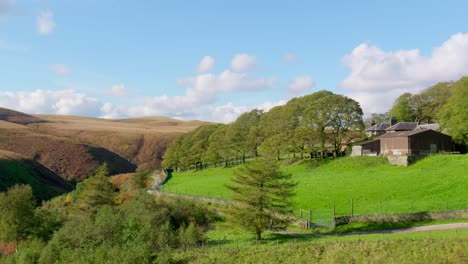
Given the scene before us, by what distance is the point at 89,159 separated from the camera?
150 meters

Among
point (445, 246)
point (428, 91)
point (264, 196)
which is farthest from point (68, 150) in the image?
point (445, 246)

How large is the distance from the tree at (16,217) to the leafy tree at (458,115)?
205ft

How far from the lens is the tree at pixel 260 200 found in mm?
39281

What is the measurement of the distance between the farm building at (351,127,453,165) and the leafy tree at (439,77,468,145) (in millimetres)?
2064

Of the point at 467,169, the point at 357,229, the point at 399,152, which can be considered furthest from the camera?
the point at 399,152

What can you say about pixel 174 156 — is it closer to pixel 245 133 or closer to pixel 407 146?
pixel 245 133

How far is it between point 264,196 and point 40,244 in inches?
1016

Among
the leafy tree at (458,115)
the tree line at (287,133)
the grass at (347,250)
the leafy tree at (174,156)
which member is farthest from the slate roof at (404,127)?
the grass at (347,250)

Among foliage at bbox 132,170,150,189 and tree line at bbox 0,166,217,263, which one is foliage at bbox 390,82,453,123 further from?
tree line at bbox 0,166,217,263

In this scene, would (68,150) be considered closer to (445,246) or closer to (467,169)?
(467,169)

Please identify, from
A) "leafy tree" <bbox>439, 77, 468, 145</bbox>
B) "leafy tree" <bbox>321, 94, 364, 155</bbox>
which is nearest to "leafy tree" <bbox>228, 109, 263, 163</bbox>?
"leafy tree" <bbox>321, 94, 364, 155</bbox>

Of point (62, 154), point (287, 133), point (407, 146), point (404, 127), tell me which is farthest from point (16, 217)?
point (62, 154)

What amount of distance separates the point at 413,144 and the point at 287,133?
23.4 meters

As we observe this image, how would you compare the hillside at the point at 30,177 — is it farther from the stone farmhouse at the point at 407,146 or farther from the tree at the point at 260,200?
the stone farmhouse at the point at 407,146
